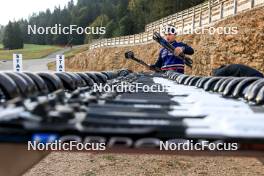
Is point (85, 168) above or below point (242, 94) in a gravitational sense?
below

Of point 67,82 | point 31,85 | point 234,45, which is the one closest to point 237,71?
point 67,82

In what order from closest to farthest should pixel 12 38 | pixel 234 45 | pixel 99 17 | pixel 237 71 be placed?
pixel 237 71 → pixel 234 45 → pixel 99 17 → pixel 12 38

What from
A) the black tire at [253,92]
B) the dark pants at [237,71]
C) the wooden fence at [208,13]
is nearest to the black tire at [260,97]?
the black tire at [253,92]

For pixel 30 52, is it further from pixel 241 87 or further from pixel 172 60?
pixel 241 87

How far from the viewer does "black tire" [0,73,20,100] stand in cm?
175

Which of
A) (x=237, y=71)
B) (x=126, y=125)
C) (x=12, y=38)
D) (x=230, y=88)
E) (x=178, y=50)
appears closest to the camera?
(x=126, y=125)

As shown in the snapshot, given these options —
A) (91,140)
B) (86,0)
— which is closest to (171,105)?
(91,140)

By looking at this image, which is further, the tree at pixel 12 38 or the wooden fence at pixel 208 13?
the tree at pixel 12 38

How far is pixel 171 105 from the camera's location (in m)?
1.74

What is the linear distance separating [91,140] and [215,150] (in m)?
0.41

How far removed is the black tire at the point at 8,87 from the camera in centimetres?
175

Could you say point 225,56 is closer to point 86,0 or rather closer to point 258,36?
point 258,36

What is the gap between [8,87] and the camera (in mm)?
1771

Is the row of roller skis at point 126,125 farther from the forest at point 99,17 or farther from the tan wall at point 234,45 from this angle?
the forest at point 99,17
